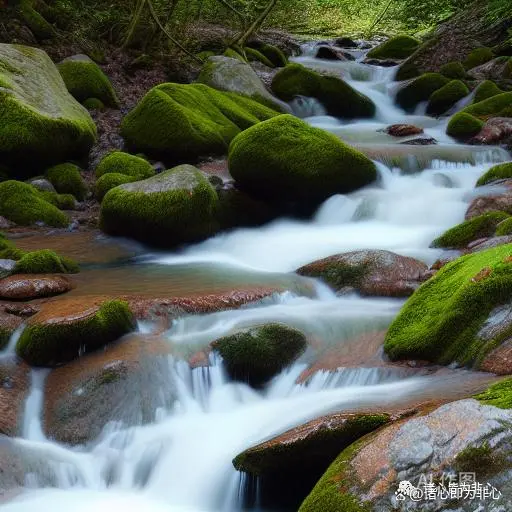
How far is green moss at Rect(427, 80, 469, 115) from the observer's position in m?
14.3

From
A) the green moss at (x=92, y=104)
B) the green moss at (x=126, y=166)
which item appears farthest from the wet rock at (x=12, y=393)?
the green moss at (x=92, y=104)

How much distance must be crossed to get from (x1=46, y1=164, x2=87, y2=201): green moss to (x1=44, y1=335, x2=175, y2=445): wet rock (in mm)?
5557

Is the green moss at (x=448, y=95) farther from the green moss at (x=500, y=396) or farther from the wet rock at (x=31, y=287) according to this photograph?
the green moss at (x=500, y=396)

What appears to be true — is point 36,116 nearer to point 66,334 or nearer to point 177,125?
point 177,125

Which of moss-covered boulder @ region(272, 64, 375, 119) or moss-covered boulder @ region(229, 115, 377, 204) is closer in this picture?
moss-covered boulder @ region(229, 115, 377, 204)

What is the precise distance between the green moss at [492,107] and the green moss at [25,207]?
853 centimetres

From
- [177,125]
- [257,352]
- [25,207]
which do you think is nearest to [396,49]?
[177,125]

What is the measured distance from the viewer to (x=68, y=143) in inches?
397

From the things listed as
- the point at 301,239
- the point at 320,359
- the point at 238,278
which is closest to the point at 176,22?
the point at 301,239

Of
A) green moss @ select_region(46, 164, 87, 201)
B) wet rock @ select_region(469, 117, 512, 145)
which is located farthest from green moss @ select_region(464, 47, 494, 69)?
green moss @ select_region(46, 164, 87, 201)

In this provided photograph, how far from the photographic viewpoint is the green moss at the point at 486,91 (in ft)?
44.7

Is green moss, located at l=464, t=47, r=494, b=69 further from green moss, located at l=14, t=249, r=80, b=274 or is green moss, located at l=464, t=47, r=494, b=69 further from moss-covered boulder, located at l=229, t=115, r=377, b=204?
green moss, located at l=14, t=249, r=80, b=274

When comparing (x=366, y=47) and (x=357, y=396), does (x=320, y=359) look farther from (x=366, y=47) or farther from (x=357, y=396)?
(x=366, y=47)

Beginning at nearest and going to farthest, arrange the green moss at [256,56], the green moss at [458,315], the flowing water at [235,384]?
the flowing water at [235,384] → the green moss at [458,315] → the green moss at [256,56]
